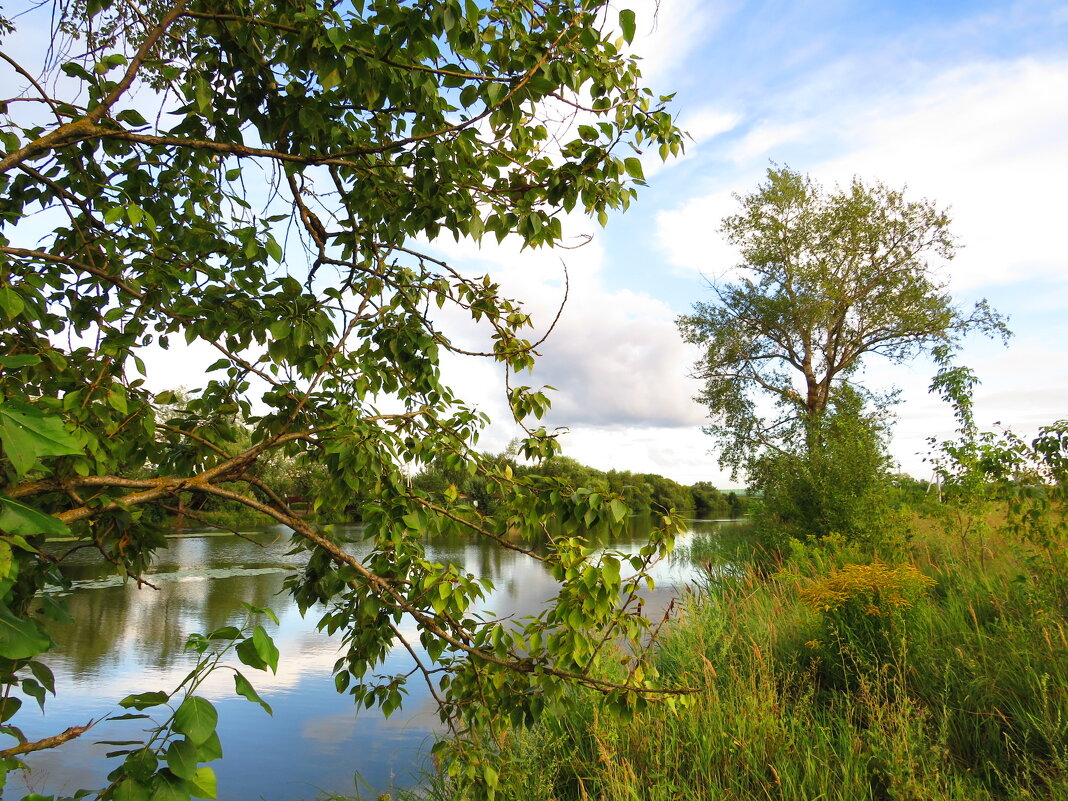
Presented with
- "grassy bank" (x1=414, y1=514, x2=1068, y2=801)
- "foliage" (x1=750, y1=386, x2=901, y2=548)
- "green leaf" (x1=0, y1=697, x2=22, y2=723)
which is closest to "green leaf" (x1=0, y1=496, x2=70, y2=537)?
"green leaf" (x1=0, y1=697, x2=22, y2=723)

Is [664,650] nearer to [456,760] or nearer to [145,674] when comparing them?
[456,760]

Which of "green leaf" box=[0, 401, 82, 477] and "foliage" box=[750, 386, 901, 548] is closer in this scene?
"green leaf" box=[0, 401, 82, 477]

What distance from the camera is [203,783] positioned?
142 centimetres

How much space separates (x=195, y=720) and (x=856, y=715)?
172 inches

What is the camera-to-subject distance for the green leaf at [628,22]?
83.7 inches

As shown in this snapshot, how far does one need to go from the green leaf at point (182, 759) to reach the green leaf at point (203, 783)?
0.11 feet

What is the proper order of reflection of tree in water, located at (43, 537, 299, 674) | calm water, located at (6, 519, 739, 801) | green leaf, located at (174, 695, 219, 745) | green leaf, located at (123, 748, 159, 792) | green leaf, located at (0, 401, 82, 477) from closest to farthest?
1. green leaf, located at (0, 401, 82, 477)
2. green leaf, located at (174, 695, 219, 745)
3. green leaf, located at (123, 748, 159, 792)
4. calm water, located at (6, 519, 739, 801)
5. reflection of tree in water, located at (43, 537, 299, 674)

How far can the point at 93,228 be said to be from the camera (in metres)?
2.65

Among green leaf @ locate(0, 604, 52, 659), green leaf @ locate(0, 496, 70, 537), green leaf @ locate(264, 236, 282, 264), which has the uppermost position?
green leaf @ locate(264, 236, 282, 264)

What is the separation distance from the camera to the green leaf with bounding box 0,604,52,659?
133cm

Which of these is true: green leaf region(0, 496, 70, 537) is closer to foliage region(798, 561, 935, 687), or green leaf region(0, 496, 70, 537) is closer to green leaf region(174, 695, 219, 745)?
green leaf region(174, 695, 219, 745)

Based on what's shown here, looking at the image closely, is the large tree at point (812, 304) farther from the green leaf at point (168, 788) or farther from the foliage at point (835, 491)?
the green leaf at point (168, 788)

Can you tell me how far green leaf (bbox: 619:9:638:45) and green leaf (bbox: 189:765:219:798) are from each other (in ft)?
7.47

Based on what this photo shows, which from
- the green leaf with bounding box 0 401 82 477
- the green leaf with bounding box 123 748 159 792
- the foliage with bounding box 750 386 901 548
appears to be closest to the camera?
the green leaf with bounding box 0 401 82 477
